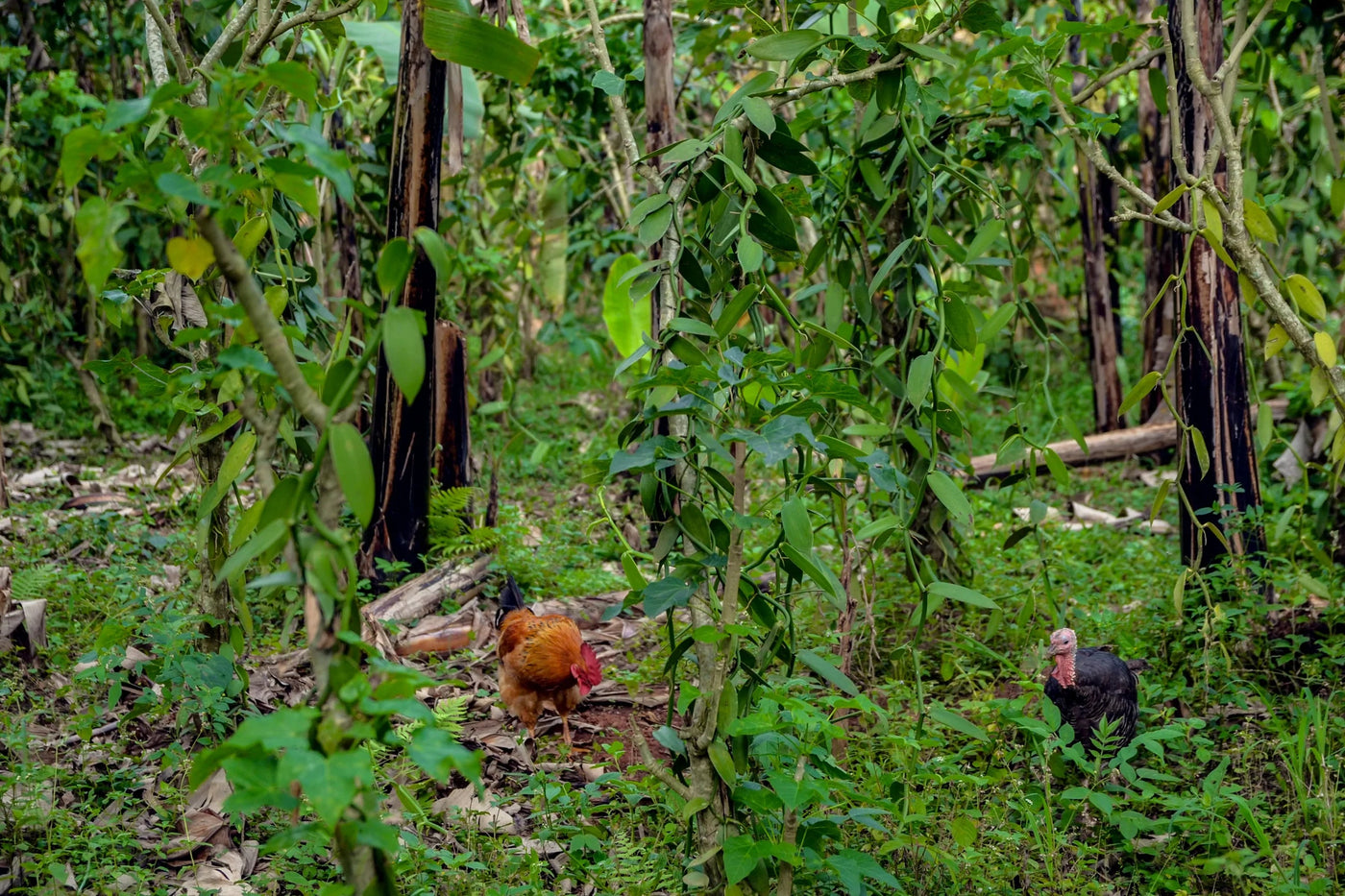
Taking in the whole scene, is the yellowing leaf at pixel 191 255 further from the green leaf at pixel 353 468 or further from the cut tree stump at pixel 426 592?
the cut tree stump at pixel 426 592

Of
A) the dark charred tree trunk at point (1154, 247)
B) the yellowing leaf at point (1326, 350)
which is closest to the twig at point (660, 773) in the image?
the yellowing leaf at point (1326, 350)

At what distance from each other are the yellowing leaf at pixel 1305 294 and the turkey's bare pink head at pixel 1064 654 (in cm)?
78

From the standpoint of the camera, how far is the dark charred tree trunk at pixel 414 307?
2.88 m

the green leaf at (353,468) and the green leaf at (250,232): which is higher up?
the green leaf at (250,232)

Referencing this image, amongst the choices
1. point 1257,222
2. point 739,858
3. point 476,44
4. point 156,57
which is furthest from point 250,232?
point 1257,222

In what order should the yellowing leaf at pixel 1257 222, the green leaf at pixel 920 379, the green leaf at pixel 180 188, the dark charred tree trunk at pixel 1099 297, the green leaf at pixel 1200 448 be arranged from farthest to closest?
the dark charred tree trunk at pixel 1099 297, the green leaf at pixel 1200 448, the yellowing leaf at pixel 1257 222, the green leaf at pixel 920 379, the green leaf at pixel 180 188

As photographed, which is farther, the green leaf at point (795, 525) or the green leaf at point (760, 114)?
the green leaf at point (760, 114)

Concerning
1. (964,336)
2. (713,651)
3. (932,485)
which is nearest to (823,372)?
(713,651)

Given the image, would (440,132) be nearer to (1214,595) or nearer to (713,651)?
(713,651)

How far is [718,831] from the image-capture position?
1.49 meters

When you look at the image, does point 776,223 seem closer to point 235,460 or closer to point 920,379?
point 920,379

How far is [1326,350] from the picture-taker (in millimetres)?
2027

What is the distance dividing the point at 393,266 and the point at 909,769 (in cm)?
117

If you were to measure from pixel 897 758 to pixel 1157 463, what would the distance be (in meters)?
3.01
